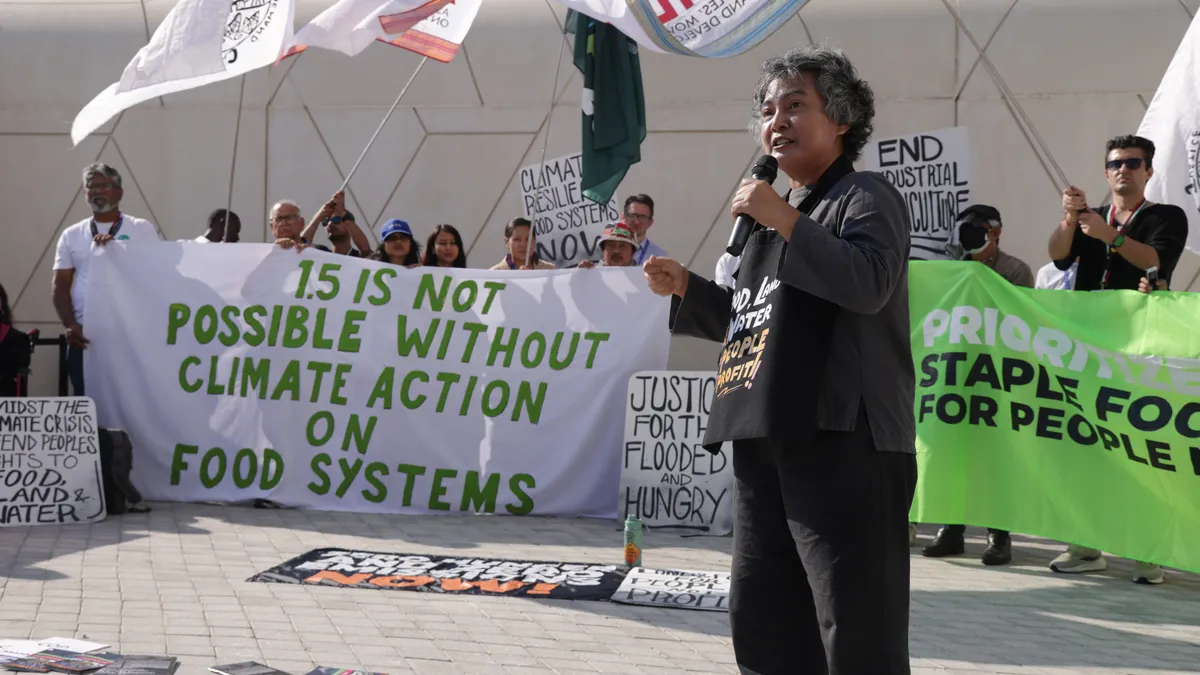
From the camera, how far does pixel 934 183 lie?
7.82m

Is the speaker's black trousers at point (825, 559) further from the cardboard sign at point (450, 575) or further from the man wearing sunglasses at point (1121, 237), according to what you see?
the man wearing sunglasses at point (1121, 237)

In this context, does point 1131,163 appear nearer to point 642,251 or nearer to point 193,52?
point 642,251

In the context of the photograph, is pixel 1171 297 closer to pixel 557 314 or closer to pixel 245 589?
pixel 557 314

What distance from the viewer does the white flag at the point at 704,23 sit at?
622 cm

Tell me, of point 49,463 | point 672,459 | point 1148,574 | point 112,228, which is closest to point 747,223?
point 1148,574

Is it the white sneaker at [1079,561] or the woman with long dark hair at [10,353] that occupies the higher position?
the woman with long dark hair at [10,353]

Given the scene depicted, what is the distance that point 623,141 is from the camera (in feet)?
25.7

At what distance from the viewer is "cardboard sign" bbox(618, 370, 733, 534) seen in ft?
24.8

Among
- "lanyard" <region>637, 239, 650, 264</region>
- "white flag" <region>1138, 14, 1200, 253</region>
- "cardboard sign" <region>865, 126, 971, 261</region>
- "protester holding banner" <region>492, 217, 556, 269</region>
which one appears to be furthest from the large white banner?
"white flag" <region>1138, 14, 1200, 253</region>

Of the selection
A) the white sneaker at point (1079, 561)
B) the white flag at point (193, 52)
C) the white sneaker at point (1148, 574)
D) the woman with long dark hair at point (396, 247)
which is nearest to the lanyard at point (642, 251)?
the woman with long dark hair at point (396, 247)

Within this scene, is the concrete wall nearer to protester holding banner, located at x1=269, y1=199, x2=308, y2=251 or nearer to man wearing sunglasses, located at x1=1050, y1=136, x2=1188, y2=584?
protester holding banner, located at x1=269, y1=199, x2=308, y2=251

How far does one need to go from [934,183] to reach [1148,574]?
255 cm

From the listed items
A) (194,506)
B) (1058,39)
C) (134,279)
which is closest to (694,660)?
(194,506)

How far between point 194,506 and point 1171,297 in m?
5.45
